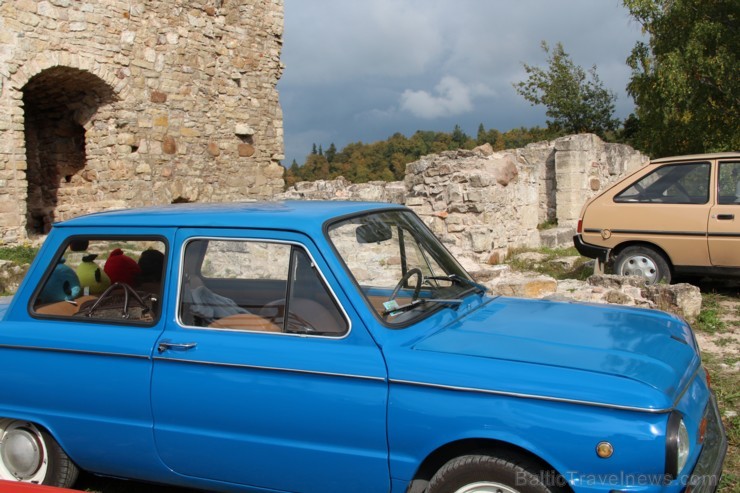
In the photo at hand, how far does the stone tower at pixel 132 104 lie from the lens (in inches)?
426

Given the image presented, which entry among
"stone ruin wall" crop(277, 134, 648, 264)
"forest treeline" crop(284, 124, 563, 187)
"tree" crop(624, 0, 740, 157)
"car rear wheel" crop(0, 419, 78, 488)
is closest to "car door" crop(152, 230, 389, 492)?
"car rear wheel" crop(0, 419, 78, 488)

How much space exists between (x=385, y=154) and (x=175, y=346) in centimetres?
5656

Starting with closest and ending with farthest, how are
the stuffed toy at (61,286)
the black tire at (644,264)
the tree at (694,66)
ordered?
the stuffed toy at (61,286) < the black tire at (644,264) < the tree at (694,66)

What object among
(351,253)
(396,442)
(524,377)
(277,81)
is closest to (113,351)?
(351,253)

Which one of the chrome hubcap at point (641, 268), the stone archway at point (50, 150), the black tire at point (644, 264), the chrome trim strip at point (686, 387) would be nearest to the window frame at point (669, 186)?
the black tire at point (644, 264)

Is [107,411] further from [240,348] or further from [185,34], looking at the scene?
[185,34]

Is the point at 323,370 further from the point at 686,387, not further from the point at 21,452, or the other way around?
the point at 21,452

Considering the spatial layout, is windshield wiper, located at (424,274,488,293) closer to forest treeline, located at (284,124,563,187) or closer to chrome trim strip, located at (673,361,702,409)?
chrome trim strip, located at (673,361,702,409)

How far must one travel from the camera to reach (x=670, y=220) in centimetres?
776

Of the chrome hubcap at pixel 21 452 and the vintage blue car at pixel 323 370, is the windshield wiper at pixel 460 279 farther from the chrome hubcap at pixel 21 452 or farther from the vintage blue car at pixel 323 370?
the chrome hubcap at pixel 21 452

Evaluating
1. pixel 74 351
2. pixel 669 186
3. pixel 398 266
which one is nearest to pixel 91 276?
pixel 74 351

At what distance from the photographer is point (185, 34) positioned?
12914 mm

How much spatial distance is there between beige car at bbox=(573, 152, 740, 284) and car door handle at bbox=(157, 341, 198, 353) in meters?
6.29

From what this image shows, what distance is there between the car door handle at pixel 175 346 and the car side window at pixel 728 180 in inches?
261
